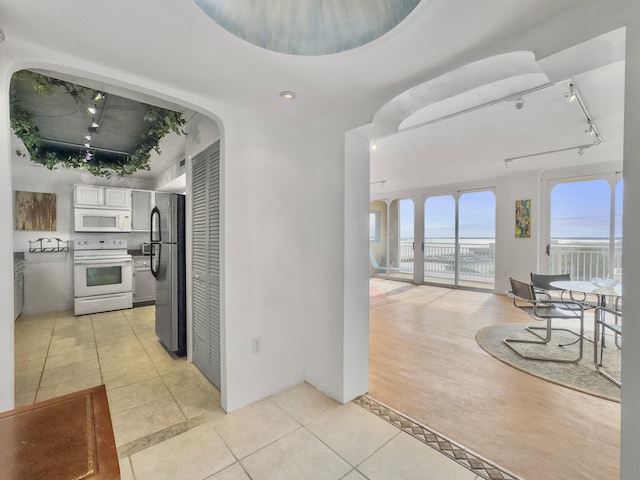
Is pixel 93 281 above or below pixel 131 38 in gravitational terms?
below

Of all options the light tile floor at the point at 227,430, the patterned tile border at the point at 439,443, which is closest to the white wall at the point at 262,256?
the light tile floor at the point at 227,430

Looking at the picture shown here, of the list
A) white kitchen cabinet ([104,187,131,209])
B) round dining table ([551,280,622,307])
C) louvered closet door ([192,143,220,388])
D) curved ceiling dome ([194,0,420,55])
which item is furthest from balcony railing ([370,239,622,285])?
white kitchen cabinet ([104,187,131,209])

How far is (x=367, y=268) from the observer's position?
97.4 inches

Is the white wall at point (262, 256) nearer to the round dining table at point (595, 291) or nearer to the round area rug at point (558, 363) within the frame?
the round area rug at point (558, 363)

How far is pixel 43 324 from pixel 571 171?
30.1ft

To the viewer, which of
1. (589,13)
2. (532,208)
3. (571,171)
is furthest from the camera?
(532,208)

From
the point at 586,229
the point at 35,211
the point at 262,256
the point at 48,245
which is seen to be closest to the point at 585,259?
the point at 586,229

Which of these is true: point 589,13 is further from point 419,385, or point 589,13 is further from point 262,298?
point 419,385

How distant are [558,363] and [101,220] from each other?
22.6 ft

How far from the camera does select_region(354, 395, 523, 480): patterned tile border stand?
1629 millimetres

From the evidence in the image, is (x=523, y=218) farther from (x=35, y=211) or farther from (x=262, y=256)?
(x=35, y=211)

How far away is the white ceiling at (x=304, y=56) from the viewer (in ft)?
4.22

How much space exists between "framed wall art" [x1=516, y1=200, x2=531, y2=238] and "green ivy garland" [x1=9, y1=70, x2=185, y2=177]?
20.5 ft

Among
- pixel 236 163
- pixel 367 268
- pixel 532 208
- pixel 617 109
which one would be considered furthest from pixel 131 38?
pixel 532 208
